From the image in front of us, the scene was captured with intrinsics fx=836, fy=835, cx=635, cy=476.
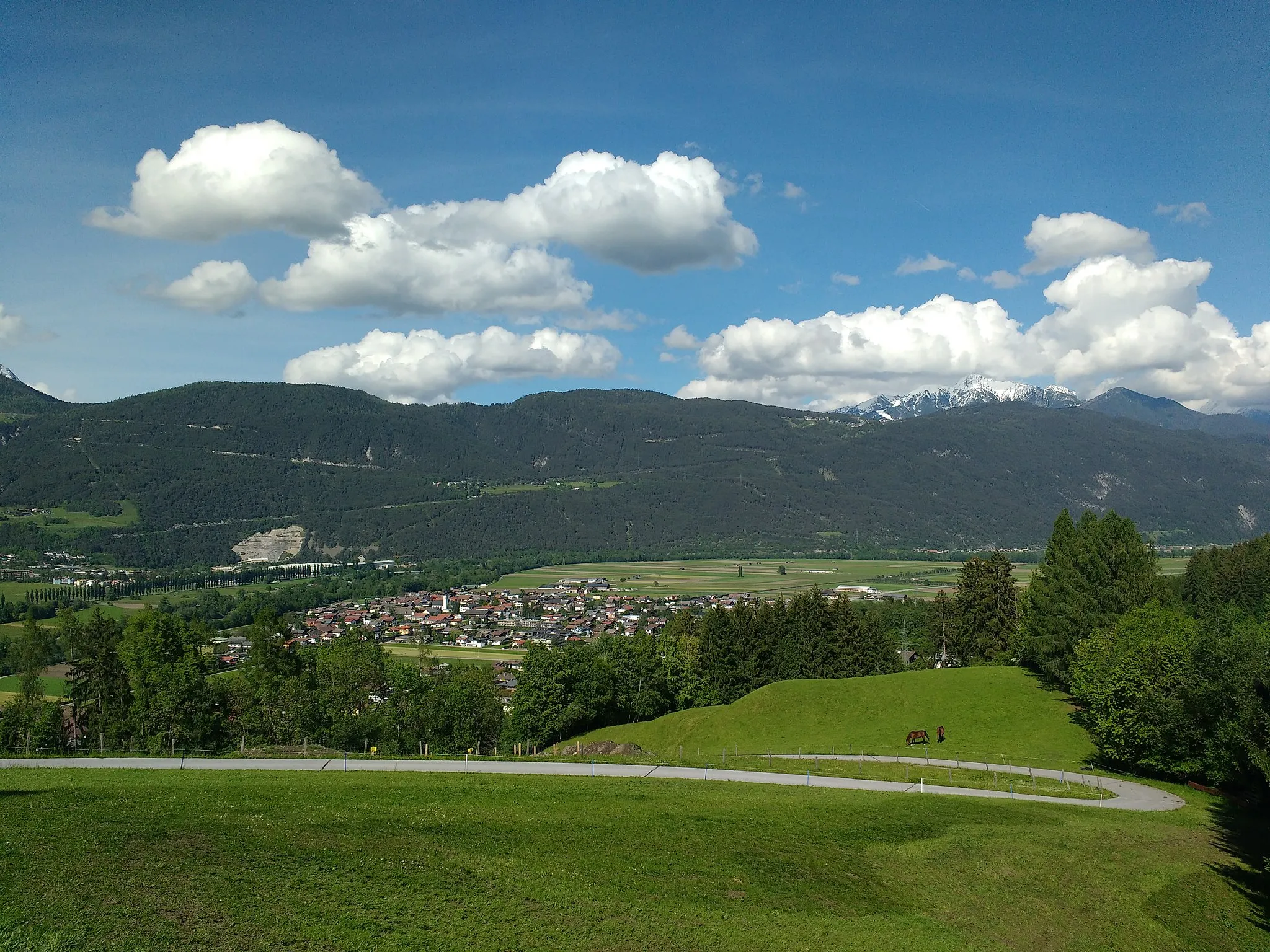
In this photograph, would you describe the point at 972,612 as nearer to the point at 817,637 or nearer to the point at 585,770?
the point at 817,637

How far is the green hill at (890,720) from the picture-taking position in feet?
145

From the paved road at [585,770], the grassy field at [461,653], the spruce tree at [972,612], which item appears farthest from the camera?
the grassy field at [461,653]

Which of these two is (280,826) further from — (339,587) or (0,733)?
(339,587)

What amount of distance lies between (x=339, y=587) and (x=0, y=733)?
470 feet

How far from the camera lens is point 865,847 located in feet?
69.8

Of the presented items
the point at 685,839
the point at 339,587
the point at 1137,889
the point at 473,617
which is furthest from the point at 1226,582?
the point at 339,587

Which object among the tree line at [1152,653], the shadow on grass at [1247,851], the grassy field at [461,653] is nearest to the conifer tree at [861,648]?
the tree line at [1152,653]

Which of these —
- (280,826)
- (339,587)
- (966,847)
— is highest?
(280,826)

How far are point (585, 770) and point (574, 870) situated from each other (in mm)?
15481

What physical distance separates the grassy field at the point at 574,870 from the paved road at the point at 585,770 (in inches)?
119

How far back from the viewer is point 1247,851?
2561 centimetres

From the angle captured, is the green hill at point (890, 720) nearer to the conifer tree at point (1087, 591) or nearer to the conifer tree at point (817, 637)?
the conifer tree at point (1087, 591)

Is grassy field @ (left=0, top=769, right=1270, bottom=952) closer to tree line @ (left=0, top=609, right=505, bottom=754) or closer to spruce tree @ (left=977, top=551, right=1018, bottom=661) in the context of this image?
tree line @ (left=0, top=609, right=505, bottom=754)

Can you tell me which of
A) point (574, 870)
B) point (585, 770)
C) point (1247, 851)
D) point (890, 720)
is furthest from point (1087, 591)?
point (574, 870)
